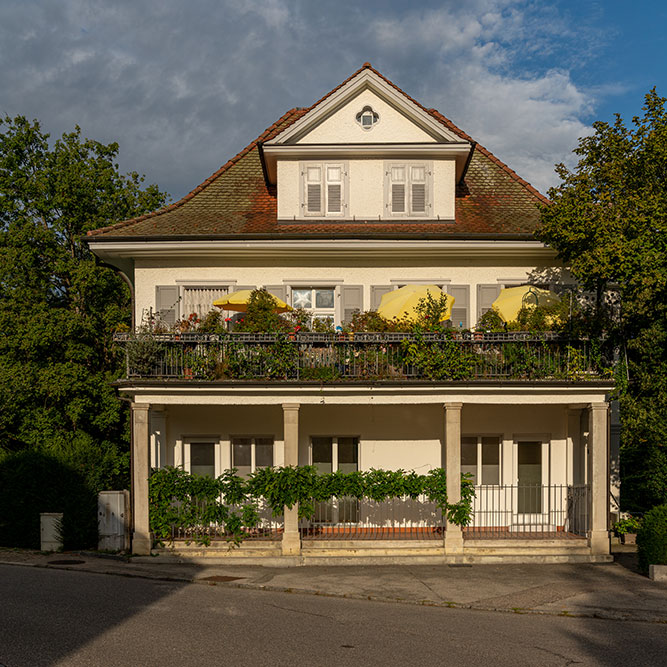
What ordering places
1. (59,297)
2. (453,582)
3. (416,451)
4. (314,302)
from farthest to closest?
(59,297)
(314,302)
(416,451)
(453,582)

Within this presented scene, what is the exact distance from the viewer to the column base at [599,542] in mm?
16172

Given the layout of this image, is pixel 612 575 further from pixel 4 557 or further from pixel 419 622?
pixel 4 557

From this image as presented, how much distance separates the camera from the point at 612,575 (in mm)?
14859

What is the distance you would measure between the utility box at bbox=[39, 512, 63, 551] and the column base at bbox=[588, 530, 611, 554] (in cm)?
1186

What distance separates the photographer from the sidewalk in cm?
1247

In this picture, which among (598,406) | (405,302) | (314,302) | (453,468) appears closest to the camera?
(453,468)

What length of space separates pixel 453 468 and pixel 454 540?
151cm

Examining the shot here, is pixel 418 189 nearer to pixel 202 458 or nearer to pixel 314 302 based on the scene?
pixel 314 302

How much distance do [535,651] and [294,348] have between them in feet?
27.8

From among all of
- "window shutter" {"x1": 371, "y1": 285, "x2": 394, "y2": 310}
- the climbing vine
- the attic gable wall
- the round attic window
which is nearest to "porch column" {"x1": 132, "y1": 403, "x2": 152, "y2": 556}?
the climbing vine

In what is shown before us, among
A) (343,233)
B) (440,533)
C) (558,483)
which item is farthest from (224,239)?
(558,483)

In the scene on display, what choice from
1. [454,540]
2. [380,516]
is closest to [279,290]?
A: [380,516]

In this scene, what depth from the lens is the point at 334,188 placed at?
1970 cm

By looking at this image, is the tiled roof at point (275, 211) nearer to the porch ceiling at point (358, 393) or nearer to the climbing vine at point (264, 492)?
the porch ceiling at point (358, 393)
